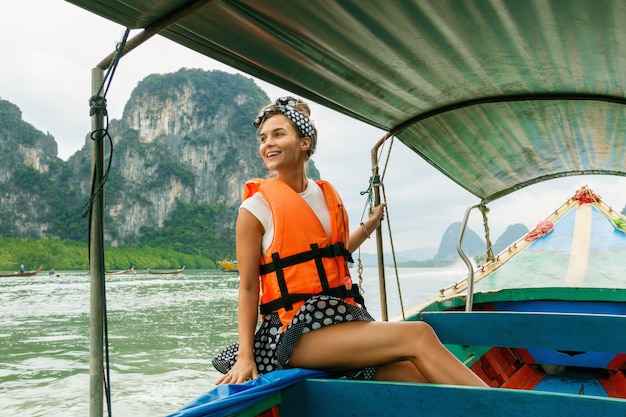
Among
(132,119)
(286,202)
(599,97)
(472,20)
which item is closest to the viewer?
(286,202)

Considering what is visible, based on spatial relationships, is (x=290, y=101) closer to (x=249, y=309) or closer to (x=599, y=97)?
(x=249, y=309)

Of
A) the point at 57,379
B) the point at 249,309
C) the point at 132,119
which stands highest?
the point at 132,119

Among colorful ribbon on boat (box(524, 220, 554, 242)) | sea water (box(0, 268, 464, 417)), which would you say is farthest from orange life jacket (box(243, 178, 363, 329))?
sea water (box(0, 268, 464, 417))

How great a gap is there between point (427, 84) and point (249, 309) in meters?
1.47

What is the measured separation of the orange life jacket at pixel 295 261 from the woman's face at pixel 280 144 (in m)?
0.08

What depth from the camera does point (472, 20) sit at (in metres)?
1.74

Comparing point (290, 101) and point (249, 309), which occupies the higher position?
point (290, 101)

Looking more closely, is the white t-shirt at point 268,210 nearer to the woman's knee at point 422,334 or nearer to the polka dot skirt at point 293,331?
the polka dot skirt at point 293,331

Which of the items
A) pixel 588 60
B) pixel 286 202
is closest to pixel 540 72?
pixel 588 60

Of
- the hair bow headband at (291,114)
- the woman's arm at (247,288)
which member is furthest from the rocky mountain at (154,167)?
the woman's arm at (247,288)

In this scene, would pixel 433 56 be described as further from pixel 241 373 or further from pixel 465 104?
pixel 241 373

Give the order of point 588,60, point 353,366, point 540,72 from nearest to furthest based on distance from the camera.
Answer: point 353,366 < point 588,60 < point 540,72

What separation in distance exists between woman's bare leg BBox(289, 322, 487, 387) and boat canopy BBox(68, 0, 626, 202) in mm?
1008

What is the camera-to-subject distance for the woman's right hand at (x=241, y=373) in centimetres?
128
